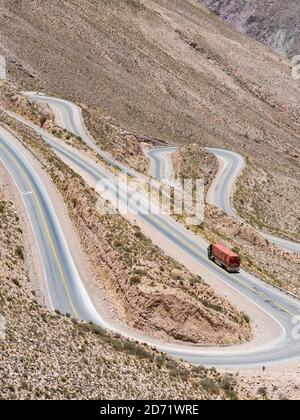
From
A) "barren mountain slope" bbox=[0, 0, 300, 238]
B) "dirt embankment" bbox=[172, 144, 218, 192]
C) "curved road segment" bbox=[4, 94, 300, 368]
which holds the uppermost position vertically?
"barren mountain slope" bbox=[0, 0, 300, 238]

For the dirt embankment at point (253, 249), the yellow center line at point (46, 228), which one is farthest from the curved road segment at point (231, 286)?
the dirt embankment at point (253, 249)

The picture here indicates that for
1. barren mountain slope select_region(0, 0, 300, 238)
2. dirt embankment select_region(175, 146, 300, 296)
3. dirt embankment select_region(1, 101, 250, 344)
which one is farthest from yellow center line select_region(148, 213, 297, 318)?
barren mountain slope select_region(0, 0, 300, 238)

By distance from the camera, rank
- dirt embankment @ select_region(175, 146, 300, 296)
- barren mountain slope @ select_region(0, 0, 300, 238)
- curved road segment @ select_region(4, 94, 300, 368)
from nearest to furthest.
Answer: curved road segment @ select_region(4, 94, 300, 368), dirt embankment @ select_region(175, 146, 300, 296), barren mountain slope @ select_region(0, 0, 300, 238)

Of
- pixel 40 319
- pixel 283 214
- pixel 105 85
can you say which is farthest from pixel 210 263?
pixel 105 85

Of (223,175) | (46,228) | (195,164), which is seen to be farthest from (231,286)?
(223,175)

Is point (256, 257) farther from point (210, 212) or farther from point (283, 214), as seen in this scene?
point (283, 214)

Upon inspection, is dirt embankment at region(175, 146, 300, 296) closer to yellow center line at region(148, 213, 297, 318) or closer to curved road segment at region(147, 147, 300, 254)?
yellow center line at region(148, 213, 297, 318)
